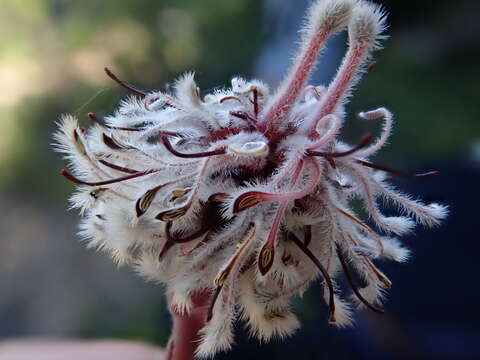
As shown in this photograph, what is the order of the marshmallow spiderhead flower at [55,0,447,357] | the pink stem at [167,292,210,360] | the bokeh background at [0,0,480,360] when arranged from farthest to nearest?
the bokeh background at [0,0,480,360], the pink stem at [167,292,210,360], the marshmallow spiderhead flower at [55,0,447,357]

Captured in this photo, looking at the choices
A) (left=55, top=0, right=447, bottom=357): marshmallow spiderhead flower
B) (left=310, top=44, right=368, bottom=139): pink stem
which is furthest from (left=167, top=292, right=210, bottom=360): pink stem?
(left=310, top=44, right=368, bottom=139): pink stem

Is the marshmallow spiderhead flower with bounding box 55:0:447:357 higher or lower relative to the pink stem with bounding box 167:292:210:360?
higher

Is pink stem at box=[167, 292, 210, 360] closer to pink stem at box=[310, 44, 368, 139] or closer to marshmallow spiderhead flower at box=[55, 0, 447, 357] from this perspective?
marshmallow spiderhead flower at box=[55, 0, 447, 357]

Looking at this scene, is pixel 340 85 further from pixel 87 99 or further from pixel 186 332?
pixel 87 99

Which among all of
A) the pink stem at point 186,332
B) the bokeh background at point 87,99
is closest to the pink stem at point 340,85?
the pink stem at point 186,332

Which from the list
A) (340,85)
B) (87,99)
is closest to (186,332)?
A: (340,85)

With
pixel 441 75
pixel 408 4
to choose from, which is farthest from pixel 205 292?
pixel 441 75

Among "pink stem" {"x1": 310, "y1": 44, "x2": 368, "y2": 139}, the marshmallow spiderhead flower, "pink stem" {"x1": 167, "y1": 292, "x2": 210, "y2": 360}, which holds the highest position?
"pink stem" {"x1": 310, "y1": 44, "x2": 368, "y2": 139}
